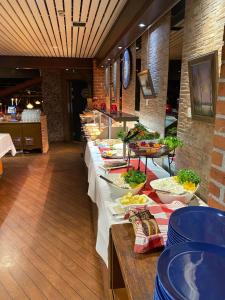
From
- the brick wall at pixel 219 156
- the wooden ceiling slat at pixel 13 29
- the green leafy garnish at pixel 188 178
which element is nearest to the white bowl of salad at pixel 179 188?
the green leafy garnish at pixel 188 178

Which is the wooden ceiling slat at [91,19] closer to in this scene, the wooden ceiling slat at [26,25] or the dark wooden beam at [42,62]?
the wooden ceiling slat at [26,25]

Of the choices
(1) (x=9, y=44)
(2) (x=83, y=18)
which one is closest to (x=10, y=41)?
(1) (x=9, y=44)

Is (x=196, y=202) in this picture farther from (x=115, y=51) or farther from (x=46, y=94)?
(x=46, y=94)

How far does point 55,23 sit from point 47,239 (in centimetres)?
330

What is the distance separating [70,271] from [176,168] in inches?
58.5

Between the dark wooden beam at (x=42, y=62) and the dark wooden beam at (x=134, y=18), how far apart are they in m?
3.32

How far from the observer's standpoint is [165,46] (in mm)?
2756

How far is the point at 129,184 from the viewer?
1893 millimetres

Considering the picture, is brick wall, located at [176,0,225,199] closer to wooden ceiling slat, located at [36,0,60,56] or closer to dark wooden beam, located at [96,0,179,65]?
dark wooden beam, located at [96,0,179,65]

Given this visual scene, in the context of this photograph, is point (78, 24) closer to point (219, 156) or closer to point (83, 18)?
point (83, 18)

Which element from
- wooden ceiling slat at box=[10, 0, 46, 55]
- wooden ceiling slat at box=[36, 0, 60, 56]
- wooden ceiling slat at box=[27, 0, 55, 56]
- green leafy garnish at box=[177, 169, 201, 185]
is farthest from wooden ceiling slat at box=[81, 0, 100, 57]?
green leafy garnish at box=[177, 169, 201, 185]

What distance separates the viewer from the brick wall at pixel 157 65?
9.09 feet

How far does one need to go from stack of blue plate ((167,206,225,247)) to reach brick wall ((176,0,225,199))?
1020mm

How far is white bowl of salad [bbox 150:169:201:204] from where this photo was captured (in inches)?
62.8
